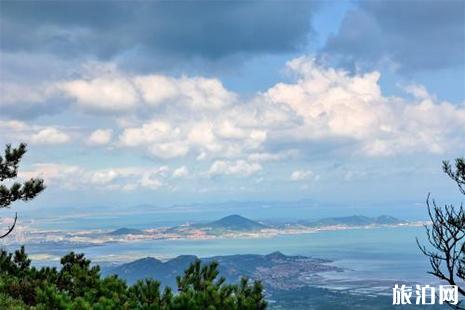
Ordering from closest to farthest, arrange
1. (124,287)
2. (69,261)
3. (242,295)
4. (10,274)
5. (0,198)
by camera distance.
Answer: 1. (242,295)
2. (124,287)
3. (10,274)
4. (69,261)
5. (0,198)

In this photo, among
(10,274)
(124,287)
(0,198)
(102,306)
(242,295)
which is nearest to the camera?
(102,306)

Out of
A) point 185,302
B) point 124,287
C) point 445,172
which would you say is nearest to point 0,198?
point 124,287

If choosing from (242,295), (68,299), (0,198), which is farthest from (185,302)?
(0,198)

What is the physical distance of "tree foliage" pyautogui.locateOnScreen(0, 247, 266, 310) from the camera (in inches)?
520

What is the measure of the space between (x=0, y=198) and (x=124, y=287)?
467 inches

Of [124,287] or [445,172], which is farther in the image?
[445,172]

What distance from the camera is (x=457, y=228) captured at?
66.2 ft

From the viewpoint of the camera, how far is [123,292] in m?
15.3

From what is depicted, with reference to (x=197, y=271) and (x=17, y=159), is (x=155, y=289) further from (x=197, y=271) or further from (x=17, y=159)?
(x=17, y=159)

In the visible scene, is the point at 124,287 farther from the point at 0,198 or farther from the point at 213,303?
the point at 0,198

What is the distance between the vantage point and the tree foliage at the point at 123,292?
13.2 meters

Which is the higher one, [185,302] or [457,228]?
[457,228]

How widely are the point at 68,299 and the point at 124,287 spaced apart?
283 centimetres

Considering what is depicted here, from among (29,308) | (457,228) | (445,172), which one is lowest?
(29,308)
